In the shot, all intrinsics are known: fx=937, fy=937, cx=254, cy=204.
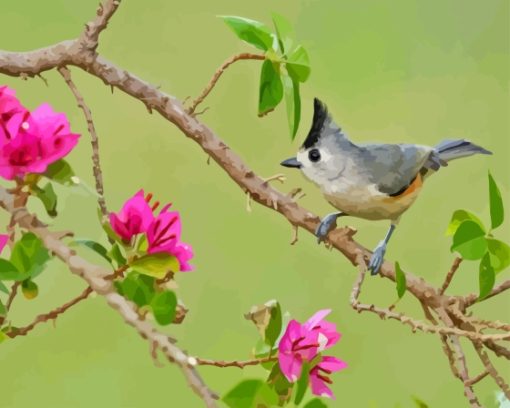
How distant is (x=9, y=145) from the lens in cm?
53

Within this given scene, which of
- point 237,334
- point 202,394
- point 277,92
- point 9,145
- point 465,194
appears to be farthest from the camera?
point 465,194

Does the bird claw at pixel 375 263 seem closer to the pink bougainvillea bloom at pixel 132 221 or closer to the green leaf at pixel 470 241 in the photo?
the green leaf at pixel 470 241

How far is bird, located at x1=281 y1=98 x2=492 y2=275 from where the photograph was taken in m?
0.71

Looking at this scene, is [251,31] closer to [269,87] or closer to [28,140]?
[269,87]

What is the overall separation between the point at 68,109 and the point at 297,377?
2.38 feet

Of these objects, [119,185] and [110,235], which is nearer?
[110,235]

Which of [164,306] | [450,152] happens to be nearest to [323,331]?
[164,306]

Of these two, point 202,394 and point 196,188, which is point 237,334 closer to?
point 196,188

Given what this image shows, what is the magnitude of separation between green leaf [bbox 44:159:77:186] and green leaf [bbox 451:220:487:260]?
0.24 m

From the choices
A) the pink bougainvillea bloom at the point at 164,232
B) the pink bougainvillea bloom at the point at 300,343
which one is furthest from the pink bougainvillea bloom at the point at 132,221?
the pink bougainvillea bloom at the point at 300,343

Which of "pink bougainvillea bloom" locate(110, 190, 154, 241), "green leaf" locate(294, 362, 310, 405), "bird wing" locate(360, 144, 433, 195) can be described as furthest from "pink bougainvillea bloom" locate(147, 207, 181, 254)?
"bird wing" locate(360, 144, 433, 195)

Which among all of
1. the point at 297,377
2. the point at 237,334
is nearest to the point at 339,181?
the point at 297,377

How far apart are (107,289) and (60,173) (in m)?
0.11

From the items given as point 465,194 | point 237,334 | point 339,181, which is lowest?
point 237,334
